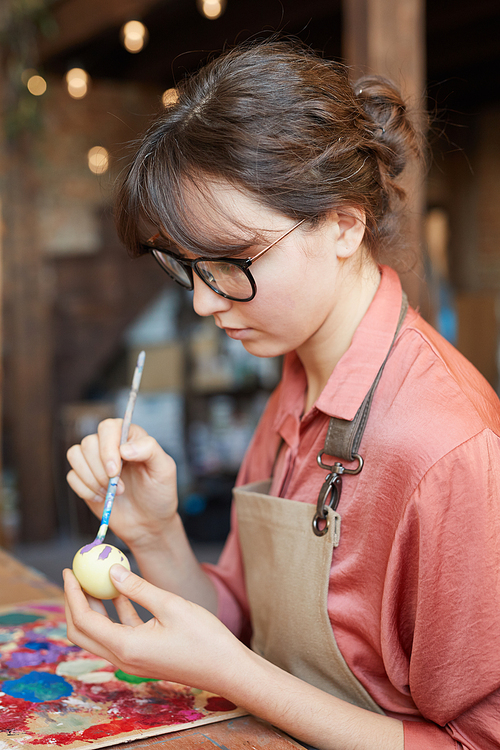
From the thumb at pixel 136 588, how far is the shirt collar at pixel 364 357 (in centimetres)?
36

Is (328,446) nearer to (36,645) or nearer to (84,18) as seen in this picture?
(36,645)

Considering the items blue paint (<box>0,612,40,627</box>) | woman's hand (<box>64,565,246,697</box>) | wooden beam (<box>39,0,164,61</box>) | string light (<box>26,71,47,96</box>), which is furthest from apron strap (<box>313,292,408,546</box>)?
string light (<box>26,71,47,96</box>)

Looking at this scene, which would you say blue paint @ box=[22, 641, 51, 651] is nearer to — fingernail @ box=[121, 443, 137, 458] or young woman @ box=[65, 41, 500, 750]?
young woman @ box=[65, 41, 500, 750]

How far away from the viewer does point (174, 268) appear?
3.90 ft

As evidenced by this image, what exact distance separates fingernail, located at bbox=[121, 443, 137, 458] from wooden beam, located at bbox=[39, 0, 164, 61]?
328cm

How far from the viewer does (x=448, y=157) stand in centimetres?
668

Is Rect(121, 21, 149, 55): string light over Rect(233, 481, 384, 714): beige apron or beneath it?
over

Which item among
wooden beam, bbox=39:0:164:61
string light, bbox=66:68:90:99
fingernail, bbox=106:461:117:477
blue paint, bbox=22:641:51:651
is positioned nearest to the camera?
fingernail, bbox=106:461:117:477

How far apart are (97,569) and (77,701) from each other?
0.66ft

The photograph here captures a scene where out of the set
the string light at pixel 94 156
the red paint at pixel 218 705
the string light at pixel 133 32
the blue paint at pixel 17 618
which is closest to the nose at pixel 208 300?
the red paint at pixel 218 705

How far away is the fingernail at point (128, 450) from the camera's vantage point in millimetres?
1150

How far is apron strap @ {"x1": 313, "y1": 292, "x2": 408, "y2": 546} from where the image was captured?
1031mm

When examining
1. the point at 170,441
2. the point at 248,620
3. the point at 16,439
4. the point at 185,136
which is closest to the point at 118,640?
the point at 248,620

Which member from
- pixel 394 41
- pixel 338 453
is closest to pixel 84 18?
pixel 394 41
